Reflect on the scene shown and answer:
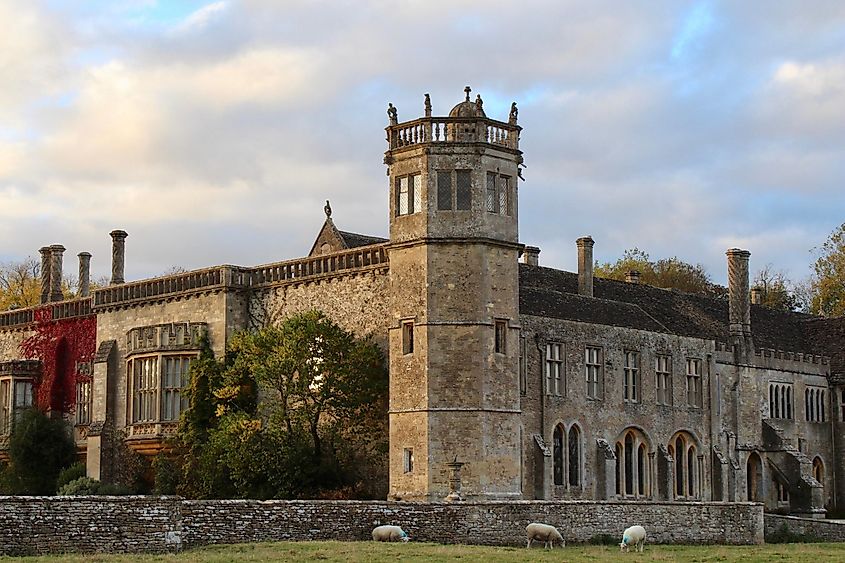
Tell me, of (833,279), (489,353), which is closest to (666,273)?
(833,279)

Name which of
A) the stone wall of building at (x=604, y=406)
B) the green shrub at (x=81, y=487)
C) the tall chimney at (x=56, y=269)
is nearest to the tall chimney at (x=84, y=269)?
the tall chimney at (x=56, y=269)

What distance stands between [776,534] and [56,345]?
26228 millimetres

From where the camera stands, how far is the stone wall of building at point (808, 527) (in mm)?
40406

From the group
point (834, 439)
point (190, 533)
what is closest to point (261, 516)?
point (190, 533)

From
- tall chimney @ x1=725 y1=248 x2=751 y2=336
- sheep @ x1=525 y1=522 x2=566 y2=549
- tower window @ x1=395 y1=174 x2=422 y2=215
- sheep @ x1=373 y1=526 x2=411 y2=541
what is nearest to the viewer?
sheep @ x1=373 y1=526 x2=411 y2=541

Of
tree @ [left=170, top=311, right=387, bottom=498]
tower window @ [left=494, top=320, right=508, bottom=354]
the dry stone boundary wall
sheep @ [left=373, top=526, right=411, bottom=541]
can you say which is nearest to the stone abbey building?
tower window @ [left=494, top=320, right=508, bottom=354]

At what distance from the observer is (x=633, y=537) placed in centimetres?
3256

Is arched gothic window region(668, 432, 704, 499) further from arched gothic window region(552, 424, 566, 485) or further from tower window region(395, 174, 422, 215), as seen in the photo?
tower window region(395, 174, 422, 215)

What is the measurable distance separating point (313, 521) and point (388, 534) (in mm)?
1664

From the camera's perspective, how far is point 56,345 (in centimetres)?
5203

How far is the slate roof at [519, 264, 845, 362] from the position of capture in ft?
150

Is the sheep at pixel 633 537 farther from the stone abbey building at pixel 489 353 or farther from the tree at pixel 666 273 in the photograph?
the tree at pixel 666 273

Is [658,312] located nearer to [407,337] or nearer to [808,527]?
[808,527]

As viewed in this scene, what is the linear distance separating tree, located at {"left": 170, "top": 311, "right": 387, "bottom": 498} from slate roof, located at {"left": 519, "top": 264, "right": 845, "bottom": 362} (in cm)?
560
